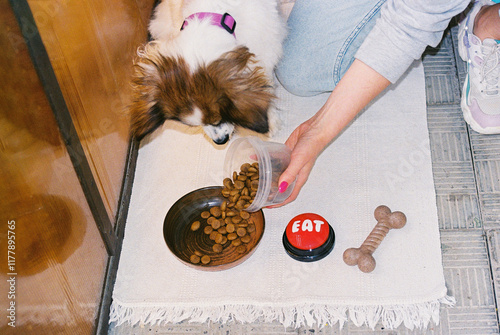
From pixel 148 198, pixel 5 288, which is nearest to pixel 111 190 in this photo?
pixel 148 198

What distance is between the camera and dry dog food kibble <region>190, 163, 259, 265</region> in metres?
1.67

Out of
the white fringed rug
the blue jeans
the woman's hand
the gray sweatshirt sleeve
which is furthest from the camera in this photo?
the blue jeans

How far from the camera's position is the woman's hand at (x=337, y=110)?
1.50 m

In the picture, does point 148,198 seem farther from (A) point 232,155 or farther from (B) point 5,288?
(B) point 5,288

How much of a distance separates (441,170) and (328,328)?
2.43ft

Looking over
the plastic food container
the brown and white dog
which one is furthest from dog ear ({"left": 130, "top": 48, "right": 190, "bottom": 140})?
the plastic food container

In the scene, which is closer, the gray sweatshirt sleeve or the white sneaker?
the gray sweatshirt sleeve

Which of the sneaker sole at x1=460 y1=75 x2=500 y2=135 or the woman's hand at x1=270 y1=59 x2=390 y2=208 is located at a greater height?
the woman's hand at x1=270 y1=59 x2=390 y2=208

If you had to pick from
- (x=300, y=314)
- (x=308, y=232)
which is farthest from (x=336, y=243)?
(x=300, y=314)

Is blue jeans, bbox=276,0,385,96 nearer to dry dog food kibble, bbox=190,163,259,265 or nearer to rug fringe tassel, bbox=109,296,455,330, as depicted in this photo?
dry dog food kibble, bbox=190,163,259,265

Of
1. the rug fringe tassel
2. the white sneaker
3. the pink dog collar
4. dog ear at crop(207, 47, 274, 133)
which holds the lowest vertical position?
the rug fringe tassel

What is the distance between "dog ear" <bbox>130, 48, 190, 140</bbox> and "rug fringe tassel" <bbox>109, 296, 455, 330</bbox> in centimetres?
62

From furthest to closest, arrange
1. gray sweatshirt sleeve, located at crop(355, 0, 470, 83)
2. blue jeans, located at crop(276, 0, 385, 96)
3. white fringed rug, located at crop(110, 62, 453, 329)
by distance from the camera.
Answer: blue jeans, located at crop(276, 0, 385, 96) → white fringed rug, located at crop(110, 62, 453, 329) → gray sweatshirt sleeve, located at crop(355, 0, 470, 83)

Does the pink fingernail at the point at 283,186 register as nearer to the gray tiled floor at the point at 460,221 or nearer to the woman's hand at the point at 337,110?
the woman's hand at the point at 337,110
